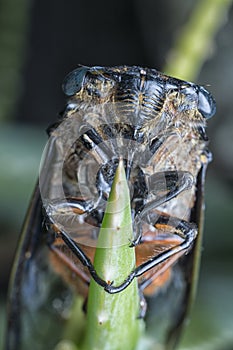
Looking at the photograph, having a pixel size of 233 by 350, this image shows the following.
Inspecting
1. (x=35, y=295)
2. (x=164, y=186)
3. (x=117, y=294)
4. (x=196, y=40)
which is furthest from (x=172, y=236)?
(x=196, y=40)

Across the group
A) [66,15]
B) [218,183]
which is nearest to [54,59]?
[66,15]

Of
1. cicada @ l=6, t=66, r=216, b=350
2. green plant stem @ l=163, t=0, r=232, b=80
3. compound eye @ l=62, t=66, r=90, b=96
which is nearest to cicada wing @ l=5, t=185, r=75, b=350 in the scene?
cicada @ l=6, t=66, r=216, b=350

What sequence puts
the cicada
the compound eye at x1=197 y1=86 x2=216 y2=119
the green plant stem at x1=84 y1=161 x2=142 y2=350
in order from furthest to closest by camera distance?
the compound eye at x1=197 y1=86 x2=216 y2=119 < the cicada < the green plant stem at x1=84 y1=161 x2=142 y2=350

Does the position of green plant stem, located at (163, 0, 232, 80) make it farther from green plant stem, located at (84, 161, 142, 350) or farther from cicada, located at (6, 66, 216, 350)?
green plant stem, located at (84, 161, 142, 350)

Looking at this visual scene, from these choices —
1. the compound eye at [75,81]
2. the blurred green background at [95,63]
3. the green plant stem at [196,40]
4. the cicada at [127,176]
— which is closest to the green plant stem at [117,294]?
the cicada at [127,176]

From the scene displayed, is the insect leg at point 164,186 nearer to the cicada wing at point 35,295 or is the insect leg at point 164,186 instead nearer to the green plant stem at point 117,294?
the green plant stem at point 117,294
